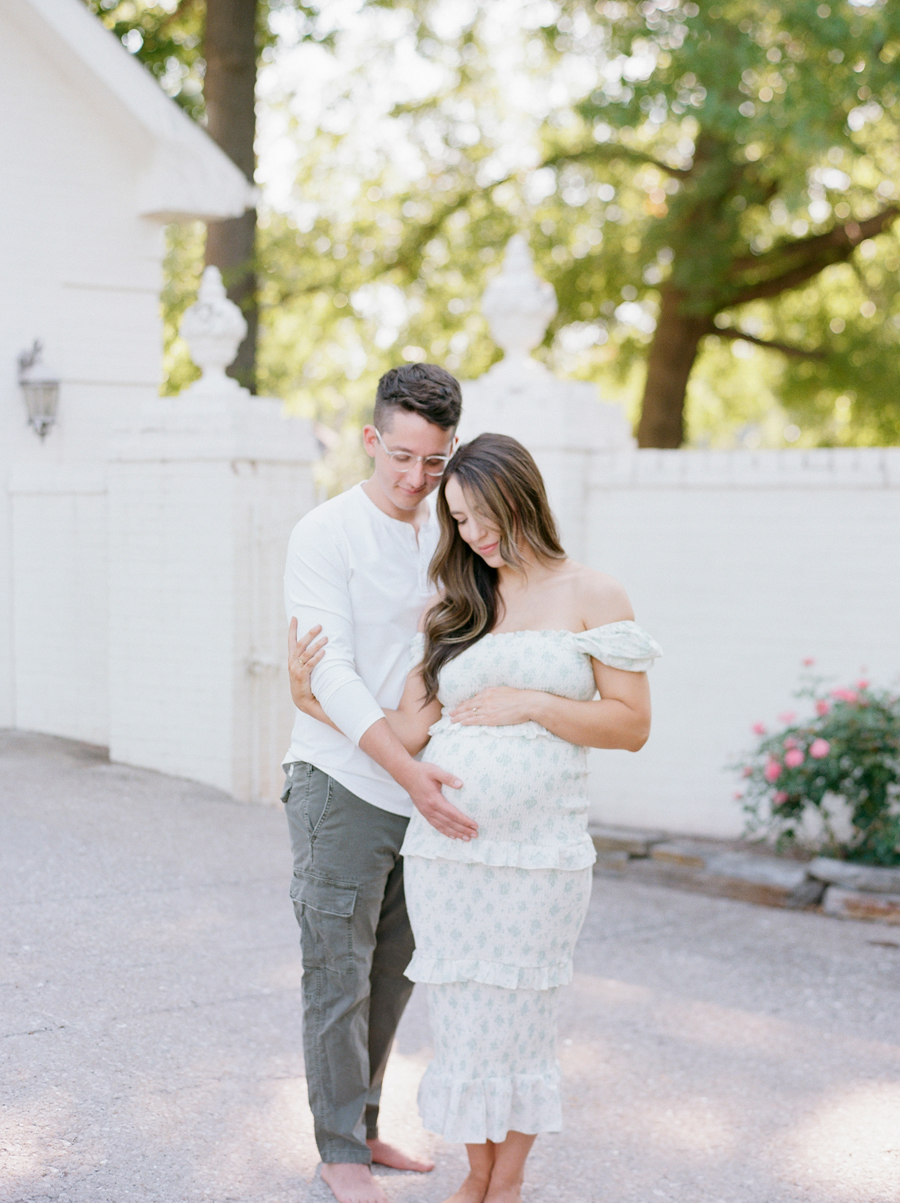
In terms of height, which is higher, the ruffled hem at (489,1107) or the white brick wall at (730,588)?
the white brick wall at (730,588)

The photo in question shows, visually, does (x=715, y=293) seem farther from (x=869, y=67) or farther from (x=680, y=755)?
(x=680, y=755)

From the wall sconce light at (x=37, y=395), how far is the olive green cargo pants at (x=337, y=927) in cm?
553

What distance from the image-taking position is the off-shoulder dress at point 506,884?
2.89m

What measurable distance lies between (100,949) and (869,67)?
8.84m

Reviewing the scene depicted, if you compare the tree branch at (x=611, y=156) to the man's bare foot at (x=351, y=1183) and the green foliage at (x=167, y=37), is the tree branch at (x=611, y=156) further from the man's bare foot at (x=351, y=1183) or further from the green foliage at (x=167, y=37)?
the man's bare foot at (x=351, y=1183)

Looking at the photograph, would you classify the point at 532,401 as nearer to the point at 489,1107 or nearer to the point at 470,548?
the point at 470,548

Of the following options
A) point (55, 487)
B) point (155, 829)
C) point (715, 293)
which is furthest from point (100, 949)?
point (715, 293)

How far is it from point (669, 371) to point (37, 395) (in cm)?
805

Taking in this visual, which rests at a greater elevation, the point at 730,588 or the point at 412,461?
the point at 412,461

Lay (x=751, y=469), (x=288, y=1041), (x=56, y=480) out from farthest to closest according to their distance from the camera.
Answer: (x=56, y=480) → (x=751, y=469) → (x=288, y=1041)

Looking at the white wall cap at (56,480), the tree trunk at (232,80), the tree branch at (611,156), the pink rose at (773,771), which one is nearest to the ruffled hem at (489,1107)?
the pink rose at (773,771)

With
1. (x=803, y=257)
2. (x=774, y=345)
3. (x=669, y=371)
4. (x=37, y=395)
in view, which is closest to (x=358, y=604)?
(x=37, y=395)

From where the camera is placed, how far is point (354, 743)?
9.93 ft

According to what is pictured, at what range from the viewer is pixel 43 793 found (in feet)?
20.9
